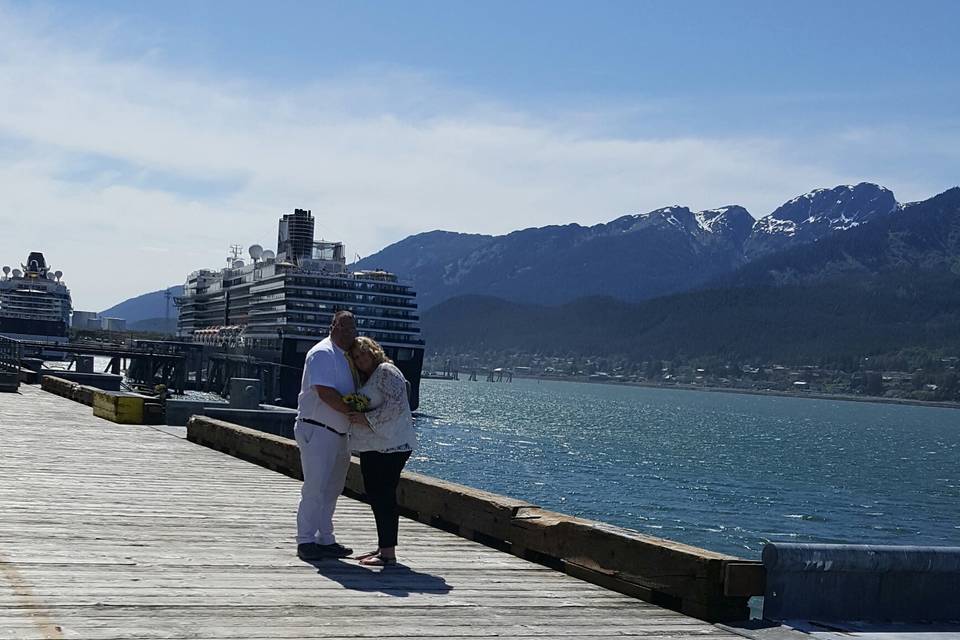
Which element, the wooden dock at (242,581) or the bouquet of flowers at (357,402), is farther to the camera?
the bouquet of flowers at (357,402)

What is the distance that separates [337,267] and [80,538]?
86.7 meters

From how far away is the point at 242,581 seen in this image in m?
6.51

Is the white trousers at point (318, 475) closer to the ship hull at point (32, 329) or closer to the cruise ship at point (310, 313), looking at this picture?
the cruise ship at point (310, 313)

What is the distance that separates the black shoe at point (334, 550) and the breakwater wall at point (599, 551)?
1233 millimetres

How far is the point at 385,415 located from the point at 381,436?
142mm

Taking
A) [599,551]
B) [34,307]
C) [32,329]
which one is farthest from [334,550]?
[34,307]

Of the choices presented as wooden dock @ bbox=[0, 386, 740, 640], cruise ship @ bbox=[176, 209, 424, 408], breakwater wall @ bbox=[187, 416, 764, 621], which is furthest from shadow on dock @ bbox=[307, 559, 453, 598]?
cruise ship @ bbox=[176, 209, 424, 408]

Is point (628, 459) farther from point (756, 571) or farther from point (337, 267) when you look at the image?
point (756, 571)

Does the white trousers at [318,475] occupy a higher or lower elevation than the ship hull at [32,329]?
lower

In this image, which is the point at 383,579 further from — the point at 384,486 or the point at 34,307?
the point at 34,307

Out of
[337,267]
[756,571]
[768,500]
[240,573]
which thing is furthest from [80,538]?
[337,267]

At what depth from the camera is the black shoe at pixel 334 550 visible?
24.4 ft

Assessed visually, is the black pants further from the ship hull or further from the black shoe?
the ship hull

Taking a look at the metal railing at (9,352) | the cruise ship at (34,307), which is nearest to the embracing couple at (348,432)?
the metal railing at (9,352)
